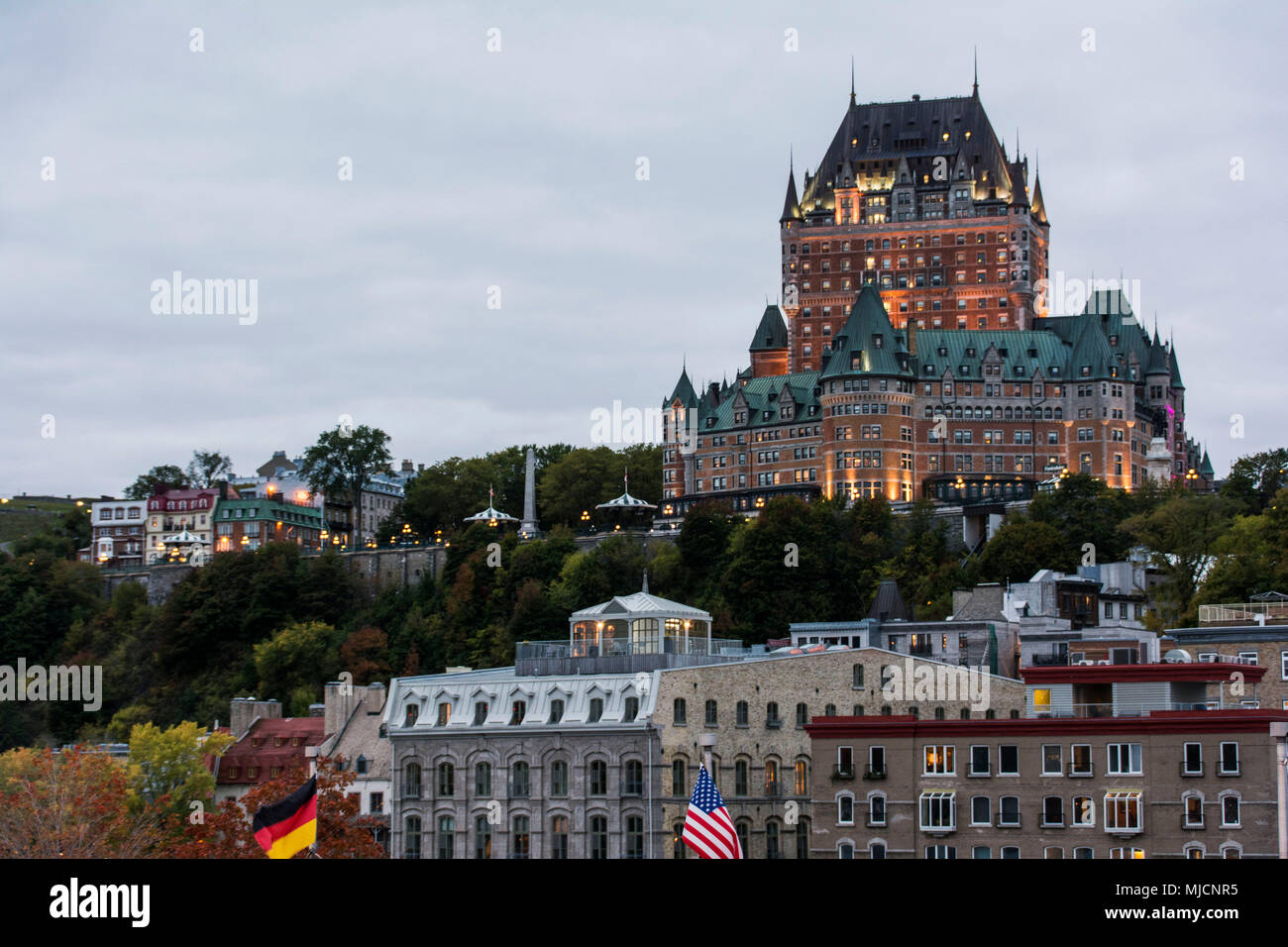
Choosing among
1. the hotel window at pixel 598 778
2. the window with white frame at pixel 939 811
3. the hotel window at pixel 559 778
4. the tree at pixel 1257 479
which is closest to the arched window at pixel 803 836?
the hotel window at pixel 598 778

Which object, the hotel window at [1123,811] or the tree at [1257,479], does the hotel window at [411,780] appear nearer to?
the hotel window at [1123,811]

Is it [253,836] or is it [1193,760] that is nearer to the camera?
[253,836]

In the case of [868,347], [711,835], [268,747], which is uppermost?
[868,347]

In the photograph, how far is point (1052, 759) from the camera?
67.8 metres

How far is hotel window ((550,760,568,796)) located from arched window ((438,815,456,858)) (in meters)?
5.25

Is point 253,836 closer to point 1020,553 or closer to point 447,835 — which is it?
point 447,835

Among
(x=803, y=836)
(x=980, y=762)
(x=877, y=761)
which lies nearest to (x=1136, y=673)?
(x=980, y=762)

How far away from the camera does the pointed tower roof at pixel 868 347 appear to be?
193 metres

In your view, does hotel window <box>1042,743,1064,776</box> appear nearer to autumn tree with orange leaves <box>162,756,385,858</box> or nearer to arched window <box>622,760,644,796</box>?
arched window <box>622,760,644,796</box>

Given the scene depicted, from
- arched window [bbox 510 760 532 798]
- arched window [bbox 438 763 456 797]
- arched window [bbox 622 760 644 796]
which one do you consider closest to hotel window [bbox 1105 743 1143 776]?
arched window [bbox 622 760 644 796]

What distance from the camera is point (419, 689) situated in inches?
3484

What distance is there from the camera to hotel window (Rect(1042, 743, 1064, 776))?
67562 millimetres

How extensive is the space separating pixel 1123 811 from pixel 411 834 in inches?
1314
